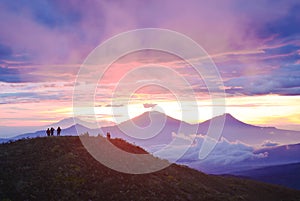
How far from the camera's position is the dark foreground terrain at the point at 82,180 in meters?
34.4

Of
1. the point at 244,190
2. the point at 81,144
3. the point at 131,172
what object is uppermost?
the point at 81,144

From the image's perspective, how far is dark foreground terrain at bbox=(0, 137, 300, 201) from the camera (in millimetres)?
34406

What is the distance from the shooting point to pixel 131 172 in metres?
42.4

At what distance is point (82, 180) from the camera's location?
37156mm

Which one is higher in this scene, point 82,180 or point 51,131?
point 51,131

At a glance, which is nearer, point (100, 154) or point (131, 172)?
point (131, 172)

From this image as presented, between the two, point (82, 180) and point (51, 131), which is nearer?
point (82, 180)

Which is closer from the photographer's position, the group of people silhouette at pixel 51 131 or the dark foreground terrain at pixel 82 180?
the dark foreground terrain at pixel 82 180

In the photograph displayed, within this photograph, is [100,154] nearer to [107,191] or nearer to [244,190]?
[107,191]

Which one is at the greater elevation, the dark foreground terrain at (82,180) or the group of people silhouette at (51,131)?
the group of people silhouette at (51,131)

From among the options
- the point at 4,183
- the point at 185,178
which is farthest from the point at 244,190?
the point at 4,183

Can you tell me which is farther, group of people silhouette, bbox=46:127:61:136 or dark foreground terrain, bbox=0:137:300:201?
group of people silhouette, bbox=46:127:61:136

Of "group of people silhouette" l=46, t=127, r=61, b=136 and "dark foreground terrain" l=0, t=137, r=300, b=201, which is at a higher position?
"group of people silhouette" l=46, t=127, r=61, b=136

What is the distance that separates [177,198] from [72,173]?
11868 millimetres
